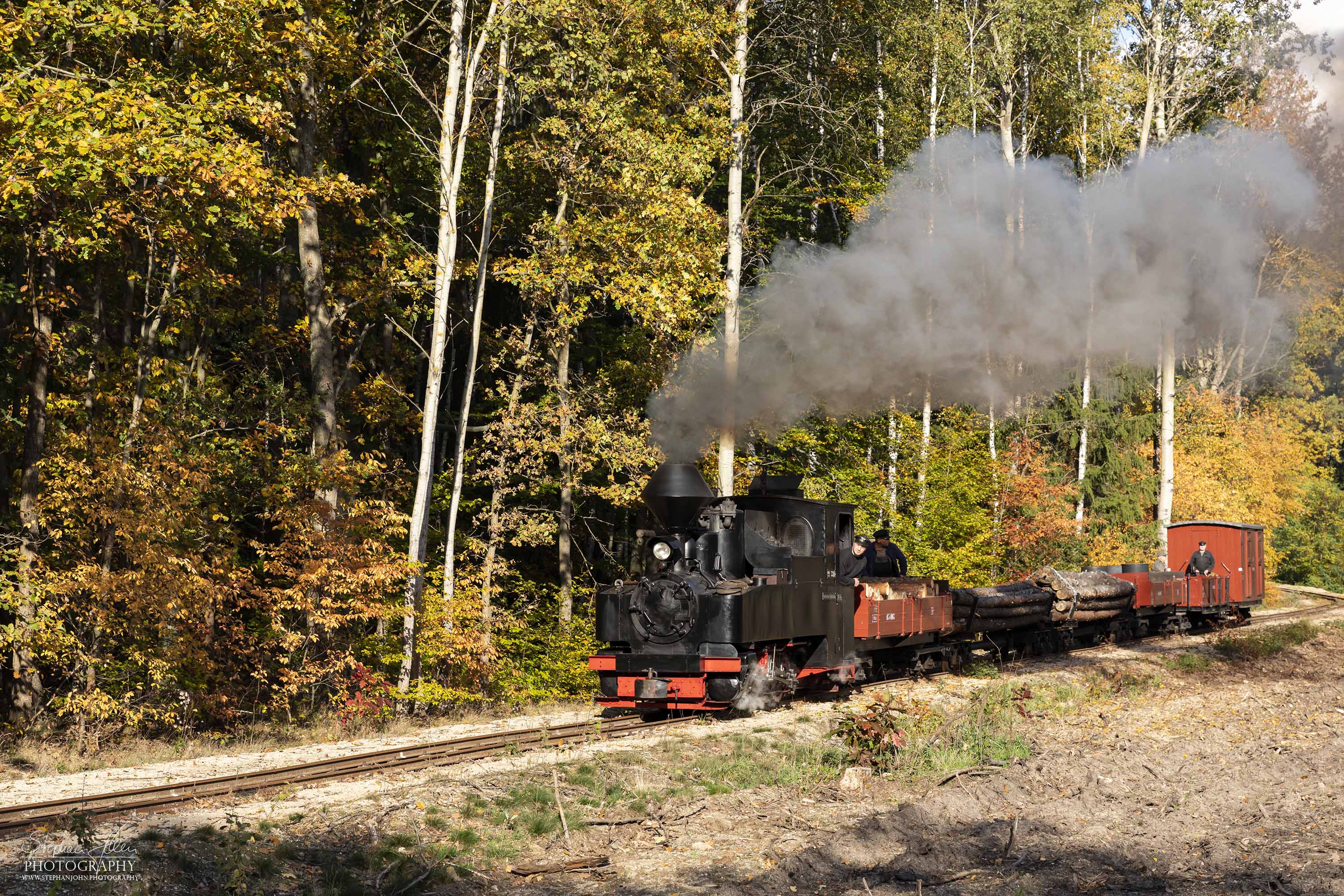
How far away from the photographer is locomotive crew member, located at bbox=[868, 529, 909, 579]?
17.7 metres

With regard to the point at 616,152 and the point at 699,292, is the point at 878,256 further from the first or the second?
the point at 616,152

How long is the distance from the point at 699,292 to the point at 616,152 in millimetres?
3010

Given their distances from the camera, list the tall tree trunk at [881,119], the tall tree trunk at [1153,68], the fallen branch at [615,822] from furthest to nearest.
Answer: the tall tree trunk at [1153,68], the tall tree trunk at [881,119], the fallen branch at [615,822]

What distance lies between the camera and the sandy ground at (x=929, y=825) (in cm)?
812

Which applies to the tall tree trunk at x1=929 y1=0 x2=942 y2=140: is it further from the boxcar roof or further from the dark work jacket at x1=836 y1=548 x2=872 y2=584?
the dark work jacket at x1=836 y1=548 x2=872 y2=584

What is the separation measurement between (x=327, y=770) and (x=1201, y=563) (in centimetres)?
2236

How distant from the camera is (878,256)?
2200 centimetres

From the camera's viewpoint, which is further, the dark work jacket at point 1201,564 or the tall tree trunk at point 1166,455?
the tall tree trunk at point 1166,455

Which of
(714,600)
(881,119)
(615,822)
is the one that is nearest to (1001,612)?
(714,600)

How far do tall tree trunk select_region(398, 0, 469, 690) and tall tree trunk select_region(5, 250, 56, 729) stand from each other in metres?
4.95

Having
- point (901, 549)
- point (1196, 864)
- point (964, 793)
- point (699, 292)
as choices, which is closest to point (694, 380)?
point (699, 292)

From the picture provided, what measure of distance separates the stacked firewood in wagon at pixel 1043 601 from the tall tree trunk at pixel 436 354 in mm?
8948

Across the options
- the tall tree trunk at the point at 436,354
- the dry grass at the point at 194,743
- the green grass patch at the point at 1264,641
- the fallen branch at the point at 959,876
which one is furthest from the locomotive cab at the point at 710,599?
the green grass patch at the point at 1264,641

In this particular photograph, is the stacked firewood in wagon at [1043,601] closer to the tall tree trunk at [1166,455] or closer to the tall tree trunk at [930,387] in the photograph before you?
the tall tree trunk at [930,387]
